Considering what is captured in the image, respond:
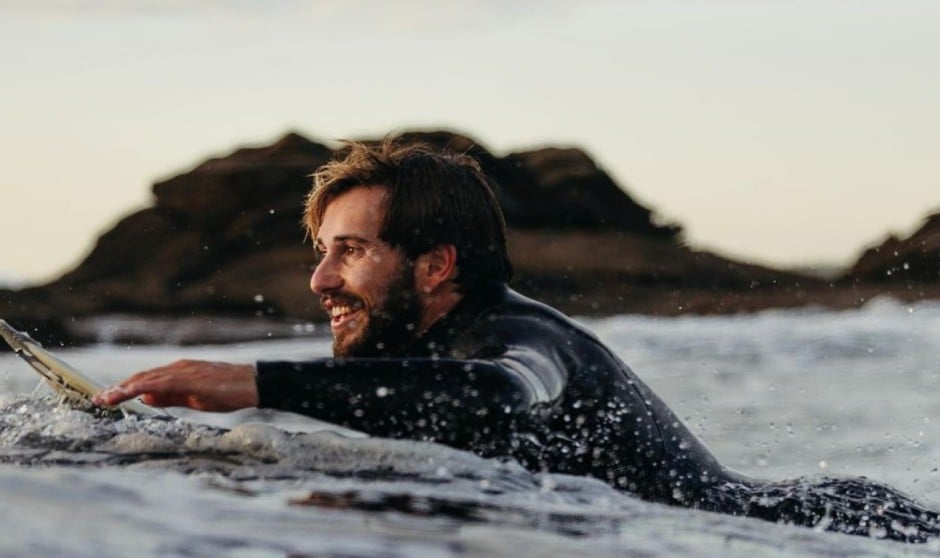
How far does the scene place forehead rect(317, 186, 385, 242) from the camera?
A: 5.57m

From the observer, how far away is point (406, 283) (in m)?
5.47

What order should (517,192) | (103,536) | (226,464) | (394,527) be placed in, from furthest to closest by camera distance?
(517,192) < (226,464) < (394,527) < (103,536)

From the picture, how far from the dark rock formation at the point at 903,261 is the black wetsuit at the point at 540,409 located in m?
16.0

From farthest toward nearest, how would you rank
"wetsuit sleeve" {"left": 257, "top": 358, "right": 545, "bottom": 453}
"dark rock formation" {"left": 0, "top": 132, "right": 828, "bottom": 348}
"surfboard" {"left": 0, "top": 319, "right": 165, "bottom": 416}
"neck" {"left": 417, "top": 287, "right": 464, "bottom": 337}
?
1. "dark rock formation" {"left": 0, "top": 132, "right": 828, "bottom": 348}
2. "neck" {"left": 417, "top": 287, "right": 464, "bottom": 337}
3. "surfboard" {"left": 0, "top": 319, "right": 165, "bottom": 416}
4. "wetsuit sleeve" {"left": 257, "top": 358, "right": 545, "bottom": 453}

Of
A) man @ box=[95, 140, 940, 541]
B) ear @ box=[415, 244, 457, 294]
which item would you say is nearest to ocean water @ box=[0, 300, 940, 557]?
man @ box=[95, 140, 940, 541]

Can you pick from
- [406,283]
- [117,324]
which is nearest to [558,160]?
[117,324]

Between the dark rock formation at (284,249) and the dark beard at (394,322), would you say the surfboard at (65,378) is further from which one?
the dark rock formation at (284,249)

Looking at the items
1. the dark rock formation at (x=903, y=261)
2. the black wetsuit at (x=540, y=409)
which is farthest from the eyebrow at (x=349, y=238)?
the dark rock formation at (x=903, y=261)

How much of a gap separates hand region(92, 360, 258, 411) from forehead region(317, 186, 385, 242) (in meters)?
1.09

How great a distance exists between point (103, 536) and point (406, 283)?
6.26 feet

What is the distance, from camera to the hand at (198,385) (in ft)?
14.7

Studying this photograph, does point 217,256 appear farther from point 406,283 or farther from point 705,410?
point 406,283

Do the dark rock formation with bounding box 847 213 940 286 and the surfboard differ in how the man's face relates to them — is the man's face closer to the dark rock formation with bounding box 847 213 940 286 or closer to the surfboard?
the surfboard

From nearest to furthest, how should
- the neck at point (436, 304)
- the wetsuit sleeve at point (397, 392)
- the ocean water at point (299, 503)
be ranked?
the ocean water at point (299, 503) < the wetsuit sleeve at point (397, 392) < the neck at point (436, 304)
